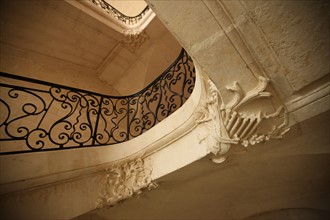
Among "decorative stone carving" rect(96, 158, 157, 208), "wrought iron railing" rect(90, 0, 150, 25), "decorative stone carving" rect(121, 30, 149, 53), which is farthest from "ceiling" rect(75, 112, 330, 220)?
"wrought iron railing" rect(90, 0, 150, 25)

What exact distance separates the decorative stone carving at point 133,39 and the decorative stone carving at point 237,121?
20.5ft

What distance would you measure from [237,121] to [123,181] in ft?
7.67

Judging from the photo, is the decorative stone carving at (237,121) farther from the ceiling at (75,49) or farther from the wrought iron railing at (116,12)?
the wrought iron railing at (116,12)

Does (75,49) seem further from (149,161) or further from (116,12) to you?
(149,161)

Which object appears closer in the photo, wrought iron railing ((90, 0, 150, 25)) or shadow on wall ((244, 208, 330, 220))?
shadow on wall ((244, 208, 330, 220))

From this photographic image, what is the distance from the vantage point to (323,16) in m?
1.59

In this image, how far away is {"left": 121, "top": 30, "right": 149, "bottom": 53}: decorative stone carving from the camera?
8195 mm

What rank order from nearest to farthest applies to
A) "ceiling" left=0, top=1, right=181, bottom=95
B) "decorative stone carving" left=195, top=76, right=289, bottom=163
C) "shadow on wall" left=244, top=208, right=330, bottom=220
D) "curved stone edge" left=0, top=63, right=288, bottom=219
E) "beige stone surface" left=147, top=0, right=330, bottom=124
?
"beige stone surface" left=147, top=0, right=330, bottom=124 < "decorative stone carving" left=195, top=76, right=289, bottom=163 < "curved stone edge" left=0, top=63, right=288, bottom=219 < "shadow on wall" left=244, top=208, right=330, bottom=220 < "ceiling" left=0, top=1, right=181, bottom=95

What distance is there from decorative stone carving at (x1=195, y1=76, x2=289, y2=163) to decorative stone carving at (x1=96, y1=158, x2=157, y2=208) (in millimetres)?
1352

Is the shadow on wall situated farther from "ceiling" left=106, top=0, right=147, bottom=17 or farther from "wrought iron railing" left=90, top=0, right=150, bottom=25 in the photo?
"ceiling" left=106, top=0, right=147, bottom=17

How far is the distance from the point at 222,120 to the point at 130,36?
6.80 metres

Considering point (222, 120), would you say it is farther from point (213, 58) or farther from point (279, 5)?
point (279, 5)

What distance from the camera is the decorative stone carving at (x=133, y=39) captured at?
8195 mm

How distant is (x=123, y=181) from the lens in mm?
3662
